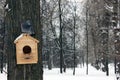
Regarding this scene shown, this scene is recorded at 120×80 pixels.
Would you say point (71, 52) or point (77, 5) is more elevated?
point (77, 5)

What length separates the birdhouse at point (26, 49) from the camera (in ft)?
12.0

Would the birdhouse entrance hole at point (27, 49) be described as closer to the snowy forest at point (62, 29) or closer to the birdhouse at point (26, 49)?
the birdhouse at point (26, 49)

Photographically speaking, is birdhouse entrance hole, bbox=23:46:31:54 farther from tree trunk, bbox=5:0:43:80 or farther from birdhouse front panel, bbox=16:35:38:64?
tree trunk, bbox=5:0:43:80

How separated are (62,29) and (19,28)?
138ft

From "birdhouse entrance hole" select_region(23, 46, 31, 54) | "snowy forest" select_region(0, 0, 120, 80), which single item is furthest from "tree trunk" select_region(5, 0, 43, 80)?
"birdhouse entrance hole" select_region(23, 46, 31, 54)

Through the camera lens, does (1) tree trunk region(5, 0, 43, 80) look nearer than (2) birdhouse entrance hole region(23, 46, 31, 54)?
Yes

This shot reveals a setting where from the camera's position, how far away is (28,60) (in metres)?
3.73

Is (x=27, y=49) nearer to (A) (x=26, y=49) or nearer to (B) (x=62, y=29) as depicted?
(A) (x=26, y=49)

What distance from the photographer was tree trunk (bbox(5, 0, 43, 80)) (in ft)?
12.0

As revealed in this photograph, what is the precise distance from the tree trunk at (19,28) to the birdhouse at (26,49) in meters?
0.06

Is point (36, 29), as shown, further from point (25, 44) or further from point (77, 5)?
point (77, 5)

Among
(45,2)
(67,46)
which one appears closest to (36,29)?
(45,2)

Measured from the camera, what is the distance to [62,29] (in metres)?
45.8

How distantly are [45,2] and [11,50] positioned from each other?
4008 cm
